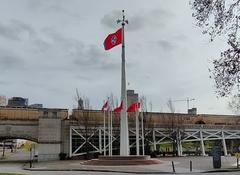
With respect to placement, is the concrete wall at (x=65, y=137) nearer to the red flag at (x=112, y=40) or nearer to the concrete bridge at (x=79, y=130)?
the concrete bridge at (x=79, y=130)

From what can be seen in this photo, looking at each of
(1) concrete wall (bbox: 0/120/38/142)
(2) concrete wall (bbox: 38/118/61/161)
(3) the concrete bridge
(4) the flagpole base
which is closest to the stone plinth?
(4) the flagpole base

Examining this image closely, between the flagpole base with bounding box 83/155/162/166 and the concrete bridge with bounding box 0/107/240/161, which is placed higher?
the concrete bridge with bounding box 0/107/240/161

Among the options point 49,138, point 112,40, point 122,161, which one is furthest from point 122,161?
point 49,138

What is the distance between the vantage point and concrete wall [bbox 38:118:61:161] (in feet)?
192

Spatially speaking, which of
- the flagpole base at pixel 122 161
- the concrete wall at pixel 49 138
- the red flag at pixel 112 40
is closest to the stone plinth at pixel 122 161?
the flagpole base at pixel 122 161

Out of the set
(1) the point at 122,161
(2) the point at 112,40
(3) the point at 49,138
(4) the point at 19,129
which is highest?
(2) the point at 112,40

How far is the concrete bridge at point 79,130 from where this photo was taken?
59.0m

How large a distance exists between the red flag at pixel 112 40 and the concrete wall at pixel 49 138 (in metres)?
24.8

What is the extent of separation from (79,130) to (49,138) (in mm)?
5621

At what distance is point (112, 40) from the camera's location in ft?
128

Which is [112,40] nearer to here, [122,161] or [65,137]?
[122,161]

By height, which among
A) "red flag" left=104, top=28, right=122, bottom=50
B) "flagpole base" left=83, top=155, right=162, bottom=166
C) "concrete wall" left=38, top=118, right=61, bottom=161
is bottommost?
"flagpole base" left=83, top=155, right=162, bottom=166

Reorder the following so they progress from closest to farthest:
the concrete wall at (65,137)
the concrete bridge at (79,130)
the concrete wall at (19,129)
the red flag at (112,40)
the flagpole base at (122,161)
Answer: the red flag at (112,40), the flagpole base at (122,161), the concrete wall at (19,129), the concrete bridge at (79,130), the concrete wall at (65,137)

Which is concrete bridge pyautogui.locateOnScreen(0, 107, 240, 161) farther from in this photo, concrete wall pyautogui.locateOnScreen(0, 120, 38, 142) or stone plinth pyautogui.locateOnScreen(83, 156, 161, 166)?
stone plinth pyautogui.locateOnScreen(83, 156, 161, 166)
